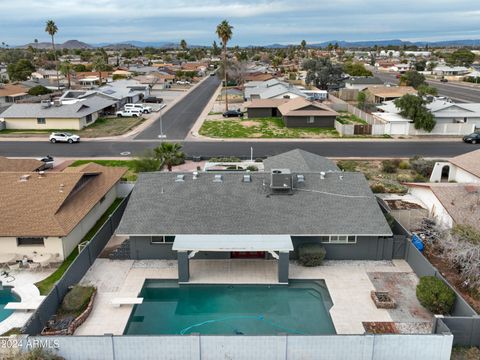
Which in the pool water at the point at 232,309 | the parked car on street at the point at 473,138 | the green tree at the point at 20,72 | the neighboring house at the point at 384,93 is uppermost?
the green tree at the point at 20,72

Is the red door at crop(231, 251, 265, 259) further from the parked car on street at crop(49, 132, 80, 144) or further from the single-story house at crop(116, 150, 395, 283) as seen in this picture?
the parked car on street at crop(49, 132, 80, 144)

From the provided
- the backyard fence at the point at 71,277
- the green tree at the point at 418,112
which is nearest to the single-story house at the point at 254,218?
the backyard fence at the point at 71,277

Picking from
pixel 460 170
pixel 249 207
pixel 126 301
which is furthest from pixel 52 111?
pixel 460 170

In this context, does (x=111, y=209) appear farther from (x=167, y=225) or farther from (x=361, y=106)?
(x=361, y=106)

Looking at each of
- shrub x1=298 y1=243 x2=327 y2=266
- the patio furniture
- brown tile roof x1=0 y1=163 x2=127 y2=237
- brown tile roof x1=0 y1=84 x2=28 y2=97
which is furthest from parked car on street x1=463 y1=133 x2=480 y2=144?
brown tile roof x1=0 y1=84 x2=28 y2=97

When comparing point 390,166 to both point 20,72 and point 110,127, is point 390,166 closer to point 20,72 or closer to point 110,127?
point 110,127

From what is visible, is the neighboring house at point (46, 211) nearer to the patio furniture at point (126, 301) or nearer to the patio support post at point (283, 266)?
the patio furniture at point (126, 301)
